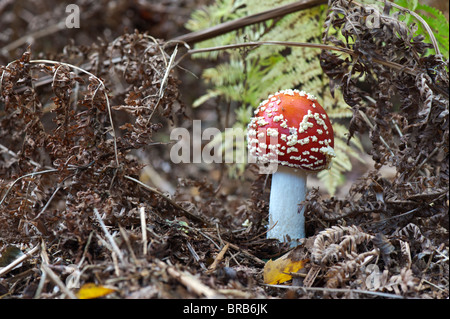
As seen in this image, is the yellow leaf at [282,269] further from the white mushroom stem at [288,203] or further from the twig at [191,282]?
the twig at [191,282]

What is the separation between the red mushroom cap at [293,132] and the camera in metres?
2.21

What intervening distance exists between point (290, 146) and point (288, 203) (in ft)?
1.36

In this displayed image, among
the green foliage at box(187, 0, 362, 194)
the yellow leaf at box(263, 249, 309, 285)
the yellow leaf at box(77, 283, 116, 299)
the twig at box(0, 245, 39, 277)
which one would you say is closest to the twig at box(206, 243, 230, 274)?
the yellow leaf at box(263, 249, 309, 285)

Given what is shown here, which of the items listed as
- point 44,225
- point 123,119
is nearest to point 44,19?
point 123,119

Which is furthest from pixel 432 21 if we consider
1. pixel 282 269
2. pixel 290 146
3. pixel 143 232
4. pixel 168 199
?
pixel 143 232

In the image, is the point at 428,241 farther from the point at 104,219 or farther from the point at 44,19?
the point at 44,19

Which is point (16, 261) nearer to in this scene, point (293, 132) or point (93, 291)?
point (93, 291)

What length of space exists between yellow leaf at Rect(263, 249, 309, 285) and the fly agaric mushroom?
0.25 metres

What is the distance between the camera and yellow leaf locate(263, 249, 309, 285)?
195 cm

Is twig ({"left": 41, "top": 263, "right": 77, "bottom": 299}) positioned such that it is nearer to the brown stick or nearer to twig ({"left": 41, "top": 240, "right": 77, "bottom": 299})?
twig ({"left": 41, "top": 240, "right": 77, "bottom": 299})

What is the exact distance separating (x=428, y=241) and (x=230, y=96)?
2522mm

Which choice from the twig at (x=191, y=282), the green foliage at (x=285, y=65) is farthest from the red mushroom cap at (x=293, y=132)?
the green foliage at (x=285, y=65)

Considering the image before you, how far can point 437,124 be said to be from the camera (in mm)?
1883
